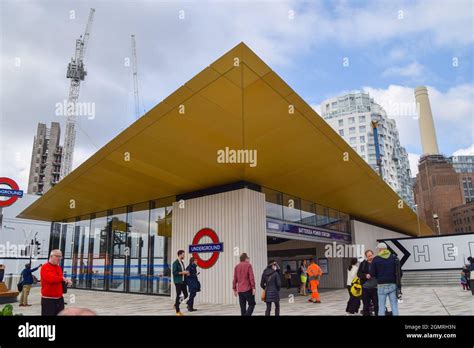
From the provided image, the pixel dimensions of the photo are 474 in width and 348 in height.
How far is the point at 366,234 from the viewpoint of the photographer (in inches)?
908

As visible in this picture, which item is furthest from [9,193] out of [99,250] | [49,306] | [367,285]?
[367,285]

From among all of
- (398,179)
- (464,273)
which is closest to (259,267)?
(464,273)

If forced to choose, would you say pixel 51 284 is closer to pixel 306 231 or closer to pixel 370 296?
pixel 370 296

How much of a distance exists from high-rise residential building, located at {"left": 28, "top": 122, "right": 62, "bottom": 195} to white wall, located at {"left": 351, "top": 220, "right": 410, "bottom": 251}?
69669mm

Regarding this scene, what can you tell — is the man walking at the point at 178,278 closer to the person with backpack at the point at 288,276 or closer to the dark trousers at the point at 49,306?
the dark trousers at the point at 49,306

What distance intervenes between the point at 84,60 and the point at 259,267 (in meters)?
88.3

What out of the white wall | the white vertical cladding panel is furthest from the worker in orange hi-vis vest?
the white wall

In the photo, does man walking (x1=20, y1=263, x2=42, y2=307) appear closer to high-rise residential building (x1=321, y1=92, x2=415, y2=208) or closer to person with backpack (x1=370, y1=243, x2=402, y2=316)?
person with backpack (x1=370, y1=243, x2=402, y2=316)

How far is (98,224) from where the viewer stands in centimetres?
1953

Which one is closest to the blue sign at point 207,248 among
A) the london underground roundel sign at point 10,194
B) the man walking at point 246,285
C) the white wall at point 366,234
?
the man walking at point 246,285

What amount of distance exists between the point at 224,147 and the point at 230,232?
3684mm

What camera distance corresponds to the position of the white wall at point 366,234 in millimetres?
21281

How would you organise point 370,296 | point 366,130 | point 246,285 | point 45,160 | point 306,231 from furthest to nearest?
point 366,130
point 45,160
point 306,231
point 370,296
point 246,285

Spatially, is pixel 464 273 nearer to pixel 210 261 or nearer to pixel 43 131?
pixel 210 261
